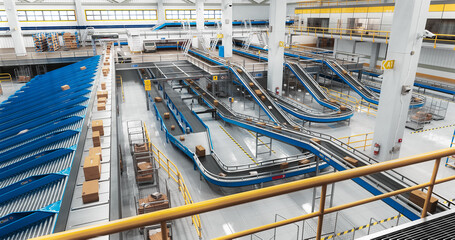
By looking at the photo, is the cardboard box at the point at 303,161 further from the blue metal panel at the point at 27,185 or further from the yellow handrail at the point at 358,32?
the yellow handrail at the point at 358,32

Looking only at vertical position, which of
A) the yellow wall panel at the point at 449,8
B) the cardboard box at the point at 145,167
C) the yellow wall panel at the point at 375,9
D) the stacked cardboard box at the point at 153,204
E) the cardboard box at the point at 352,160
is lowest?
the stacked cardboard box at the point at 153,204

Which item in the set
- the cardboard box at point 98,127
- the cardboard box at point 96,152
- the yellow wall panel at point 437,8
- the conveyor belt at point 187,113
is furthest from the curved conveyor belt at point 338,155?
the yellow wall panel at point 437,8

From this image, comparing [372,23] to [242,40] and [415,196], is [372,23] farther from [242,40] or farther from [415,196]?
[415,196]

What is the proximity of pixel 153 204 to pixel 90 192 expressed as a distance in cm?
387

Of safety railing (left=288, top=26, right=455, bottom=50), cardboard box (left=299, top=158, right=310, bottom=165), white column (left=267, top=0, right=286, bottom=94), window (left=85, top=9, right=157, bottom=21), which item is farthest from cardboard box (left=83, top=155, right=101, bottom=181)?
window (left=85, top=9, right=157, bottom=21)

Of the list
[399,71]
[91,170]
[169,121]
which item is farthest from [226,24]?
[91,170]

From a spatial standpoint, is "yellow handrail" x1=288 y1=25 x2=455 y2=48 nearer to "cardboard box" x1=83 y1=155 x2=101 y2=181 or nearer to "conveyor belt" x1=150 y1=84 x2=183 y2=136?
"conveyor belt" x1=150 y1=84 x2=183 y2=136

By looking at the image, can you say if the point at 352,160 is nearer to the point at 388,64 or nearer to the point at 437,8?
the point at 388,64

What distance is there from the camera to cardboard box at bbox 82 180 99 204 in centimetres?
454

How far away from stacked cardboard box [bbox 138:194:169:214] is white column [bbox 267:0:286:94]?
1279 centimetres

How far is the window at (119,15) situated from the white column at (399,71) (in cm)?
3164

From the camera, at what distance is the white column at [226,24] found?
2236 cm

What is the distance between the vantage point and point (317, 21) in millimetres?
30328

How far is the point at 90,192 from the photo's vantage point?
4582 mm
